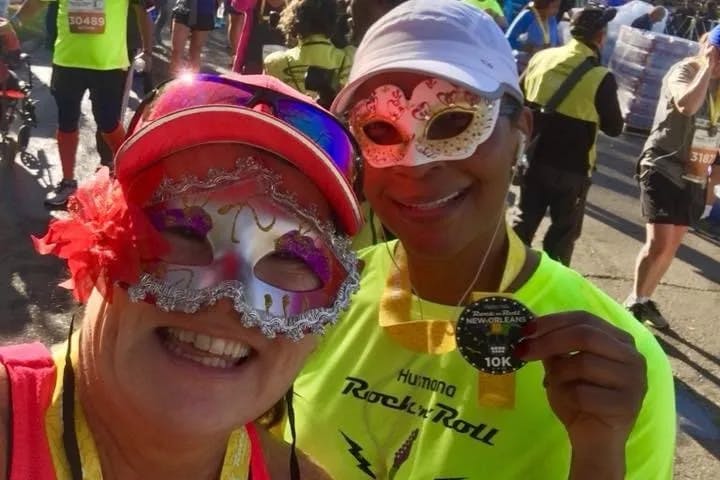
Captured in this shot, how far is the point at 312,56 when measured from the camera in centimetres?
477

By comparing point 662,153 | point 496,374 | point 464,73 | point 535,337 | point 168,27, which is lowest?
point 168,27

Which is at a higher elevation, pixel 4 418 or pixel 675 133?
pixel 4 418

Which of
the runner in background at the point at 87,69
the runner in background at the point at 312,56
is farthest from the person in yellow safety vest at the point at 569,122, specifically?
the runner in background at the point at 87,69

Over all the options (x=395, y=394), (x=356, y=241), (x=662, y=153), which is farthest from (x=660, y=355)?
(x=662, y=153)

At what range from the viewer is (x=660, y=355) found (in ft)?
5.81

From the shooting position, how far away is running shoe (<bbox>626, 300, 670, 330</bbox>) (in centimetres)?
576

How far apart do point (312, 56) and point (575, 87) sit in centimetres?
168

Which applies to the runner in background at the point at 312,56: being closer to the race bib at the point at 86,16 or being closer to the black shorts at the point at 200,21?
the race bib at the point at 86,16

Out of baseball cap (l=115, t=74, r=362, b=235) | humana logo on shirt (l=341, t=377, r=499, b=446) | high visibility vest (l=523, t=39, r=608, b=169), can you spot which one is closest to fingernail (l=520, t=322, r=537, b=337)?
humana logo on shirt (l=341, t=377, r=499, b=446)

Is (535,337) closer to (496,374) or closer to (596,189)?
(496,374)

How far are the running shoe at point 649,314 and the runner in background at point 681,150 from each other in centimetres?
46

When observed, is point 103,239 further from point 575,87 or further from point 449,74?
point 575,87

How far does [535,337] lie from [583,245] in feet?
19.1

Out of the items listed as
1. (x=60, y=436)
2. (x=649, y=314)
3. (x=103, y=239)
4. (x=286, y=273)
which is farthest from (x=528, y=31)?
(x=60, y=436)
